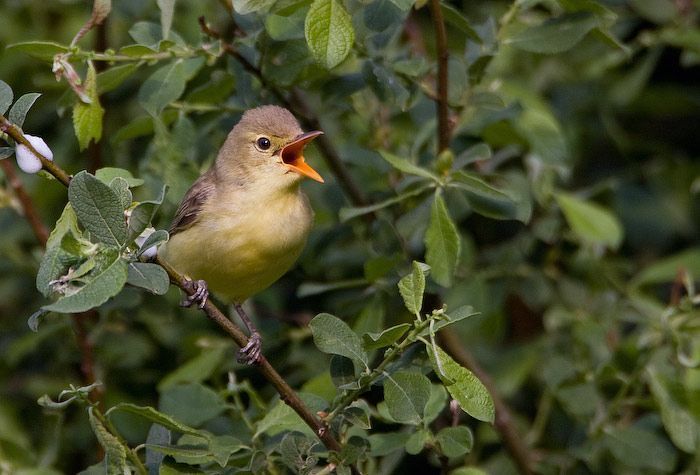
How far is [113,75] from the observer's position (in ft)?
10.4

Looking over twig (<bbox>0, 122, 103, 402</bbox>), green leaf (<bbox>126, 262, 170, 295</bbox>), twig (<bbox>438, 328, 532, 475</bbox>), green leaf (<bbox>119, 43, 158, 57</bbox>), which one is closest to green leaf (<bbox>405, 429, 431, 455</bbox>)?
green leaf (<bbox>126, 262, 170, 295</bbox>)

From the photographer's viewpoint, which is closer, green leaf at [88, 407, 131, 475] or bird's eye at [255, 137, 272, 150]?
green leaf at [88, 407, 131, 475]

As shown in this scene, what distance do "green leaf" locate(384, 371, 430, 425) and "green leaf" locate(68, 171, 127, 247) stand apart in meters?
0.73

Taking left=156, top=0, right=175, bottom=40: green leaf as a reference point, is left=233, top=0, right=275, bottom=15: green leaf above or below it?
above

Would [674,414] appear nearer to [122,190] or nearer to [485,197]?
[485,197]

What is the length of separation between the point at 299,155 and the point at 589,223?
1176mm

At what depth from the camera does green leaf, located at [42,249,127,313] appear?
7.14 ft

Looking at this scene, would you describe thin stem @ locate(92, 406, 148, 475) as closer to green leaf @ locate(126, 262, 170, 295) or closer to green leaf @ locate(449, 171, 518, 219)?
green leaf @ locate(126, 262, 170, 295)

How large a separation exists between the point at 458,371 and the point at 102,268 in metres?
0.81

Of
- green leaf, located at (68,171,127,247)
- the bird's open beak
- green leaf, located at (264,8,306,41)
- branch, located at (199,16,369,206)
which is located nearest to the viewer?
green leaf, located at (68,171,127,247)

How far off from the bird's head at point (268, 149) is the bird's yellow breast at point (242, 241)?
91 millimetres

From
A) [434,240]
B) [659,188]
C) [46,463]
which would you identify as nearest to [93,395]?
[46,463]

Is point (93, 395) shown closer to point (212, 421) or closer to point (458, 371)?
point (212, 421)

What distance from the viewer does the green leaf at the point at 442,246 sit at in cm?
314
